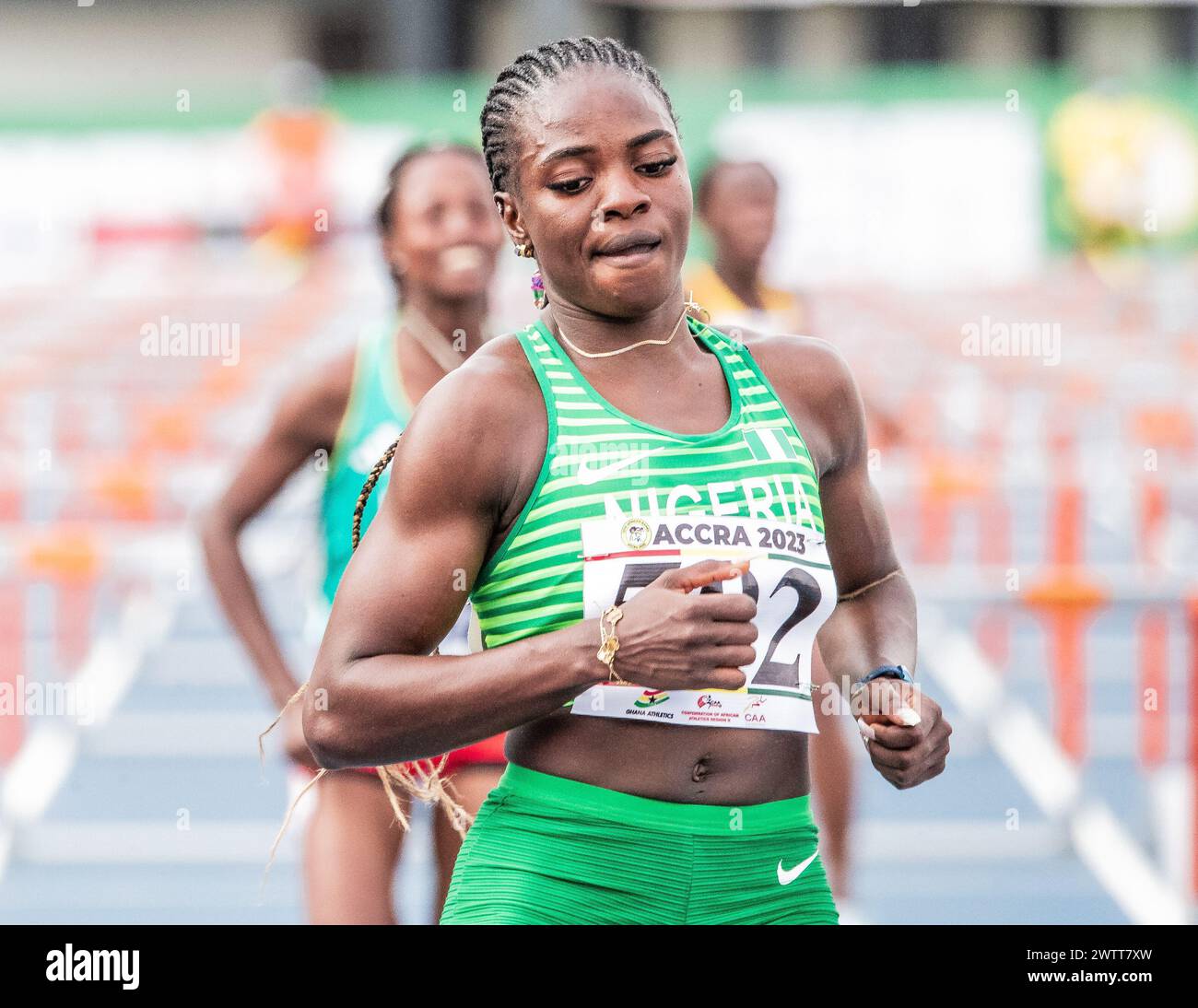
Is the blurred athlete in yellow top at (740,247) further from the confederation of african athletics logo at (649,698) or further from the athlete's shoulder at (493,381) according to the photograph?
the confederation of african athletics logo at (649,698)

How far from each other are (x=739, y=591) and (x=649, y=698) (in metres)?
0.19

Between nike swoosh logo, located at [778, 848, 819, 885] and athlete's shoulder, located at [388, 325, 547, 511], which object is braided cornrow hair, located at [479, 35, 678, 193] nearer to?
athlete's shoulder, located at [388, 325, 547, 511]

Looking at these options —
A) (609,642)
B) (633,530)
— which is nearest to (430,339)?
(633,530)

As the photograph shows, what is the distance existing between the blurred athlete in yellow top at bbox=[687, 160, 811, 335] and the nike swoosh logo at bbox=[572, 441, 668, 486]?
3678mm

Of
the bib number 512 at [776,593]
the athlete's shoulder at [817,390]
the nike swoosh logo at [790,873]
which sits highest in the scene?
the athlete's shoulder at [817,390]

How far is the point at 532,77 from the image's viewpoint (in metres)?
2.60

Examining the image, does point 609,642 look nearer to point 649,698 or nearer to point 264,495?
point 649,698

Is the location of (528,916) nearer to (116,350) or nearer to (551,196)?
(551,196)

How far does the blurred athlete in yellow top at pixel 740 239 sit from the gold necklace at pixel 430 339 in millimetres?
1996

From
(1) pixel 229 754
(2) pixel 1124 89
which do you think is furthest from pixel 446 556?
(2) pixel 1124 89

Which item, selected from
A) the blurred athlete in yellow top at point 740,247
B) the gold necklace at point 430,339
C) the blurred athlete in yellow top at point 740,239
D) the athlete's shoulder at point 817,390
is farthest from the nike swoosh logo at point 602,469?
the blurred athlete in yellow top at point 740,239

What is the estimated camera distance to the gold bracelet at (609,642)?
7.52 feet

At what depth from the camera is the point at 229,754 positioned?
26.6 ft
